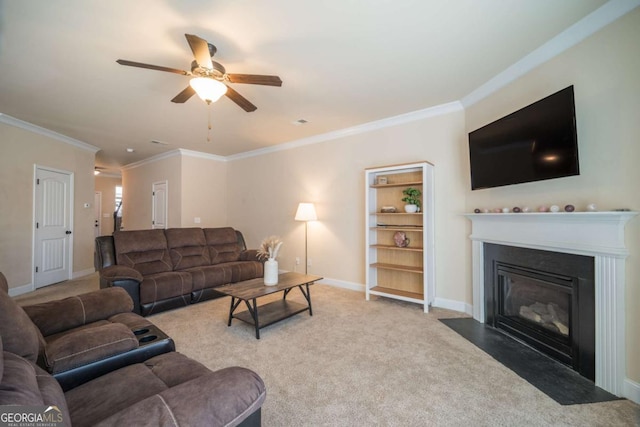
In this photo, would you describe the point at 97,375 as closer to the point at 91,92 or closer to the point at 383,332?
the point at 383,332

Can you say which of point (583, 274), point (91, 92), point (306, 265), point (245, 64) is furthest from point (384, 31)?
point (306, 265)

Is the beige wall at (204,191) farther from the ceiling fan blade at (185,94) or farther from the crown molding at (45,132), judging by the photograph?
the ceiling fan blade at (185,94)

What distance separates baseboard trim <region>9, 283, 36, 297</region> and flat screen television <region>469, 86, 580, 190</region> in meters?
6.47

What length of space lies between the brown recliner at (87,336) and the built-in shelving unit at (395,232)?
276cm

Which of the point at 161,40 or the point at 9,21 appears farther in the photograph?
the point at 161,40

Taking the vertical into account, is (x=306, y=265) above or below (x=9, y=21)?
below

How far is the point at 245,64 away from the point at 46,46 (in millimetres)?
1580

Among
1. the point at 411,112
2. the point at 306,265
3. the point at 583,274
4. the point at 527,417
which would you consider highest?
the point at 411,112

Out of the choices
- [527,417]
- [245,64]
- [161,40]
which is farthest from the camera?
[245,64]

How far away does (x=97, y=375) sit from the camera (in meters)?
1.32

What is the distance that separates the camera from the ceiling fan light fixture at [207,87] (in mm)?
2133

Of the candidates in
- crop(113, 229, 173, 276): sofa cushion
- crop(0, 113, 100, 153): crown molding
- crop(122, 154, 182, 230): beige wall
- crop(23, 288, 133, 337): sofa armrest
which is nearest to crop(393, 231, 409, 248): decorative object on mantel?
crop(23, 288, 133, 337): sofa armrest

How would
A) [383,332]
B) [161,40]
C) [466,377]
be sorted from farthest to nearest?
1. [383,332]
2. [161,40]
3. [466,377]

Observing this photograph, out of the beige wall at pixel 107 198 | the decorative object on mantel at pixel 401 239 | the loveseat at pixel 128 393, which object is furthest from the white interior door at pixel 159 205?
the loveseat at pixel 128 393
